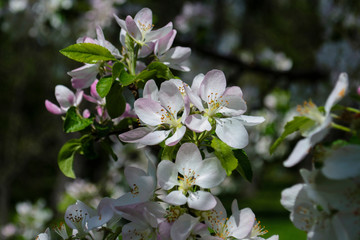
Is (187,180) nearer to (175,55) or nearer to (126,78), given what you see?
(126,78)

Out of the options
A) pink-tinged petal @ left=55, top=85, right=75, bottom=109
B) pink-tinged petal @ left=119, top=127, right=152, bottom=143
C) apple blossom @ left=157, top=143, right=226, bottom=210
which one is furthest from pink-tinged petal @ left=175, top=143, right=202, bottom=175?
pink-tinged petal @ left=55, top=85, right=75, bottom=109

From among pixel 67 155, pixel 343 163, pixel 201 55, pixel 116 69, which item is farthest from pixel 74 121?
pixel 201 55

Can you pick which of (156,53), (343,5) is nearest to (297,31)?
(343,5)

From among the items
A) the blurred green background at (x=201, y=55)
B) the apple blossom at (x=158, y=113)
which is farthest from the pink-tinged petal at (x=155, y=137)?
the blurred green background at (x=201, y=55)

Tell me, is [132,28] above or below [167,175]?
above

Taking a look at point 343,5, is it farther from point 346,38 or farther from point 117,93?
point 117,93

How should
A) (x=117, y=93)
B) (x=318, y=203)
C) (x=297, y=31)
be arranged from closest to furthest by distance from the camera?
(x=318, y=203)
(x=117, y=93)
(x=297, y=31)

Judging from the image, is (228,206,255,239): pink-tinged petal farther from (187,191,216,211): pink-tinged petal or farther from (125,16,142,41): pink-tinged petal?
(125,16,142,41): pink-tinged petal
